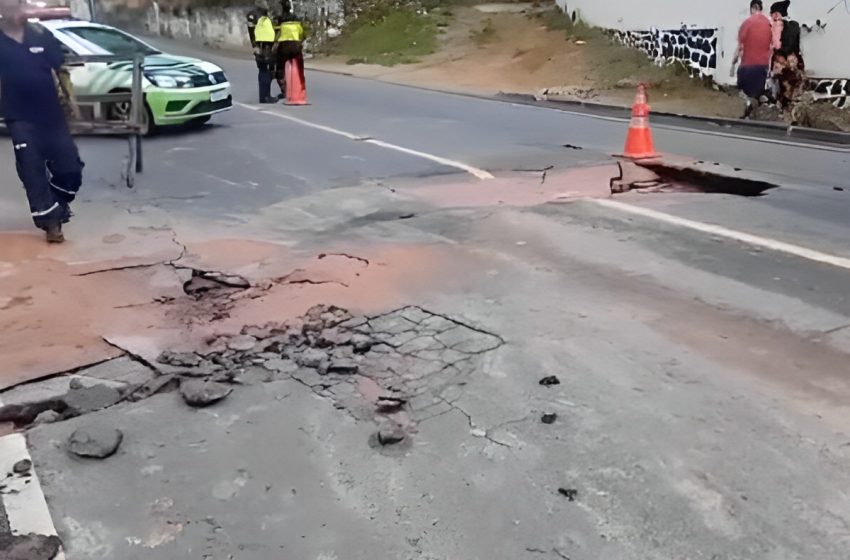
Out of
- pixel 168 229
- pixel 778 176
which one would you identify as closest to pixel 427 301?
pixel 168 229

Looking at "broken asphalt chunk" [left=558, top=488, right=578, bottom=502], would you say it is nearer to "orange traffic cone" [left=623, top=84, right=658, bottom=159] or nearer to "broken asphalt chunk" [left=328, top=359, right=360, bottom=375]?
"broken asphalt chunk" [left=328, top=359, right=360, bottom=375]

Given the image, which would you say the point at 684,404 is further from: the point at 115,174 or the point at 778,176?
the point at 115,174

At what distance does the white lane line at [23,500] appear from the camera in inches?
129

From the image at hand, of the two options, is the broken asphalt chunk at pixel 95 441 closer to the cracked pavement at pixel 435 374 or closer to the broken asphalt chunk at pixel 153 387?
the cracked pavement at pixel 435 374

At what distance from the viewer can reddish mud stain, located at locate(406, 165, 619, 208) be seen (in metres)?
8.37

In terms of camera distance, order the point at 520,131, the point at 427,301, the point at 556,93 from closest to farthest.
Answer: the point at 427,301
the point at 520,131
the point at 556,93

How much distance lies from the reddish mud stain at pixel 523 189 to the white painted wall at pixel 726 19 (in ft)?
25.4

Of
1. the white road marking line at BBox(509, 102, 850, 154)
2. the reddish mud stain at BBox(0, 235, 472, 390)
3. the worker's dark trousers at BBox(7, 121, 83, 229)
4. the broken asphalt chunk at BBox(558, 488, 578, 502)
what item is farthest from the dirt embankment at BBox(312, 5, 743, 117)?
the broken asphalt chunk at BBox(558, 488, 578, 502)

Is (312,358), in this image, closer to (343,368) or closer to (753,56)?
(343,368)

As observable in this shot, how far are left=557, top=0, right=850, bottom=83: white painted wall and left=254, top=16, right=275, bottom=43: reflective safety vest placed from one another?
29.9 feet

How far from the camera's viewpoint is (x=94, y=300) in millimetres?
5734

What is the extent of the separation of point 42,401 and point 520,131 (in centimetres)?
989

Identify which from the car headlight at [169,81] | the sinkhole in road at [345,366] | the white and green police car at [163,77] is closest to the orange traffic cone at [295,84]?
the white and green police car at [163,77]

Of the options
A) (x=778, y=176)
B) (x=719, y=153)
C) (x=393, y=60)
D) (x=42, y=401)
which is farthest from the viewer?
(x=393, y=60)
